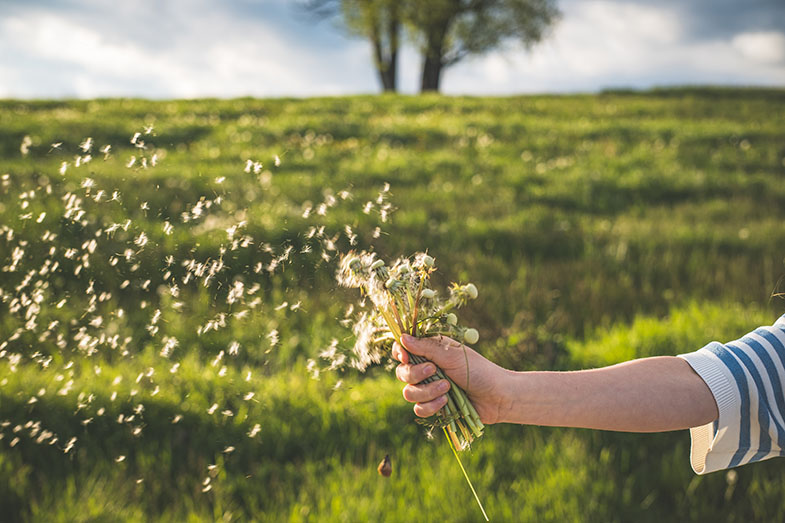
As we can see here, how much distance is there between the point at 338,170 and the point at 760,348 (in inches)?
→ 296

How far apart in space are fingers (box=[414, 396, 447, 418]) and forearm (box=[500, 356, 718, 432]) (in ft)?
0.73

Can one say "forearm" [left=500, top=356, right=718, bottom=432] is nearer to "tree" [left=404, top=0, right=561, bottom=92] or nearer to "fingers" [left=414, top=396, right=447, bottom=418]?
"fingers" [left=414, top=396, right=447, bottom=418]

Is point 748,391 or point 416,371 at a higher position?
point 416,371

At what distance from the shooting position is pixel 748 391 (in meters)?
1.76

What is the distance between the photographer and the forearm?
178 centimetres

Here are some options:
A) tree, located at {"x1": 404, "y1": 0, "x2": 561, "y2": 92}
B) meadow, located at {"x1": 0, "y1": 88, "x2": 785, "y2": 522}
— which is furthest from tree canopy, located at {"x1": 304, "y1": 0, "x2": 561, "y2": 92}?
meadow, located at {"x1": 0, "y1": 88, "x2": 785, "y2": 522}

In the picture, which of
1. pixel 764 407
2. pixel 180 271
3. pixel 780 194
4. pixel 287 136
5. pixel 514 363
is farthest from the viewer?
pixel 287 136

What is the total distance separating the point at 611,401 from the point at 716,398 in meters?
0.31

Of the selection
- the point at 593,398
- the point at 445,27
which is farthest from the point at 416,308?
the point at 445,27

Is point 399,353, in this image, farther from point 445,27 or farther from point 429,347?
point 445,27

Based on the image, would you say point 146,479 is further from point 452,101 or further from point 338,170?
point 452,101

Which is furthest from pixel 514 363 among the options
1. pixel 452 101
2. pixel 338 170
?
pixel 452 101

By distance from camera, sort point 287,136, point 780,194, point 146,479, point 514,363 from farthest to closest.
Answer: point 287,136 → point 780,194 → point 514,363 → point 146,479

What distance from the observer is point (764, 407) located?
177 centimetres
